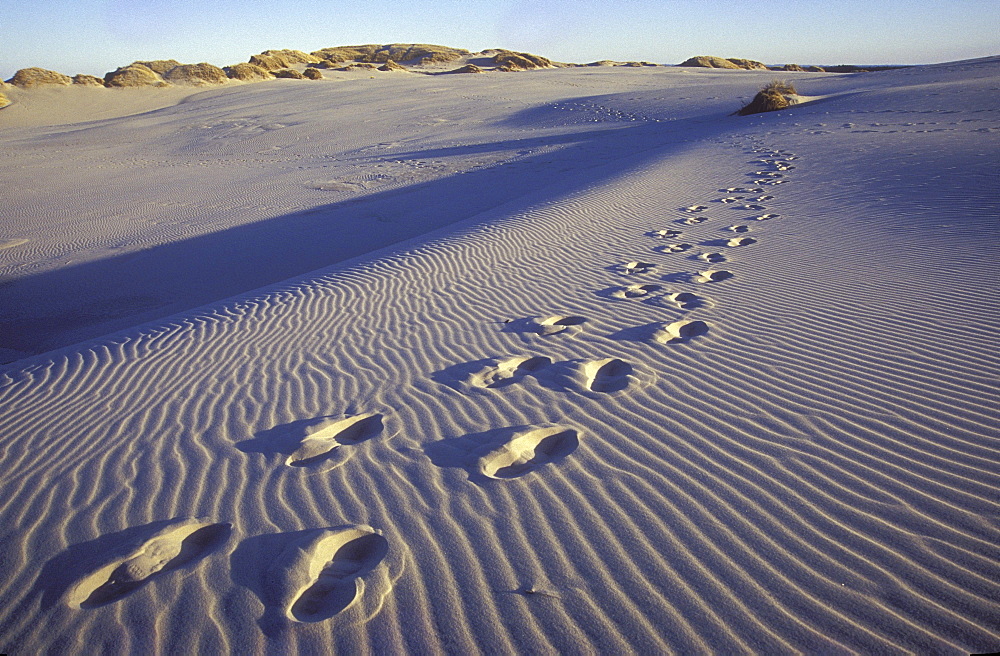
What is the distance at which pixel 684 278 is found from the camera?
5.70 meters

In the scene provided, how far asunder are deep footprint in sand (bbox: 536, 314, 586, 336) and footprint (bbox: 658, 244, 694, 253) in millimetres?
2444

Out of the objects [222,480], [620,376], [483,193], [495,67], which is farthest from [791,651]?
[495,67]

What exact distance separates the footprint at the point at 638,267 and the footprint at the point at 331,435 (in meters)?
3.73

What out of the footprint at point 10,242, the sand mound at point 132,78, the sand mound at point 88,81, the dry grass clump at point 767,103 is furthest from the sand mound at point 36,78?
the dry grass clump at point 767,103

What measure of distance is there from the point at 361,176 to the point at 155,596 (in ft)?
47.0

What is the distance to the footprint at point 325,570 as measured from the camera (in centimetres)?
211

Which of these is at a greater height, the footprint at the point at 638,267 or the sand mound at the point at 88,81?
the sand mound at the point at 88,81

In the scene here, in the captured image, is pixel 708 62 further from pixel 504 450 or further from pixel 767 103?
pixel 504 450

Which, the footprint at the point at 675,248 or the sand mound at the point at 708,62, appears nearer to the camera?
the footprint at the point at 675,248

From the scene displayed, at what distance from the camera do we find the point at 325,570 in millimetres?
2268

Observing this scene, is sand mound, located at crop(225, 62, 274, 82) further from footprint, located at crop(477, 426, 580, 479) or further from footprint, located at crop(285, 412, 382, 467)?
footprint, located at crop(477, 426, 580, 479)

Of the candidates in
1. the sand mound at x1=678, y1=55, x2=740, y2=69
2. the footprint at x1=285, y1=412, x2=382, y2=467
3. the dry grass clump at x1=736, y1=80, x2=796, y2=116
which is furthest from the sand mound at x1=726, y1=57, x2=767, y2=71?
the footprint at x1=285, y1=412, x2=382, y2=467

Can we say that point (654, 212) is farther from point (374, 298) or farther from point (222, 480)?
point (222, 480)

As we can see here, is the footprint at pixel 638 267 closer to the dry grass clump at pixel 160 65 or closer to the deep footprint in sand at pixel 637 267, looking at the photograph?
the deep footprint in sand at pixel 637 267
